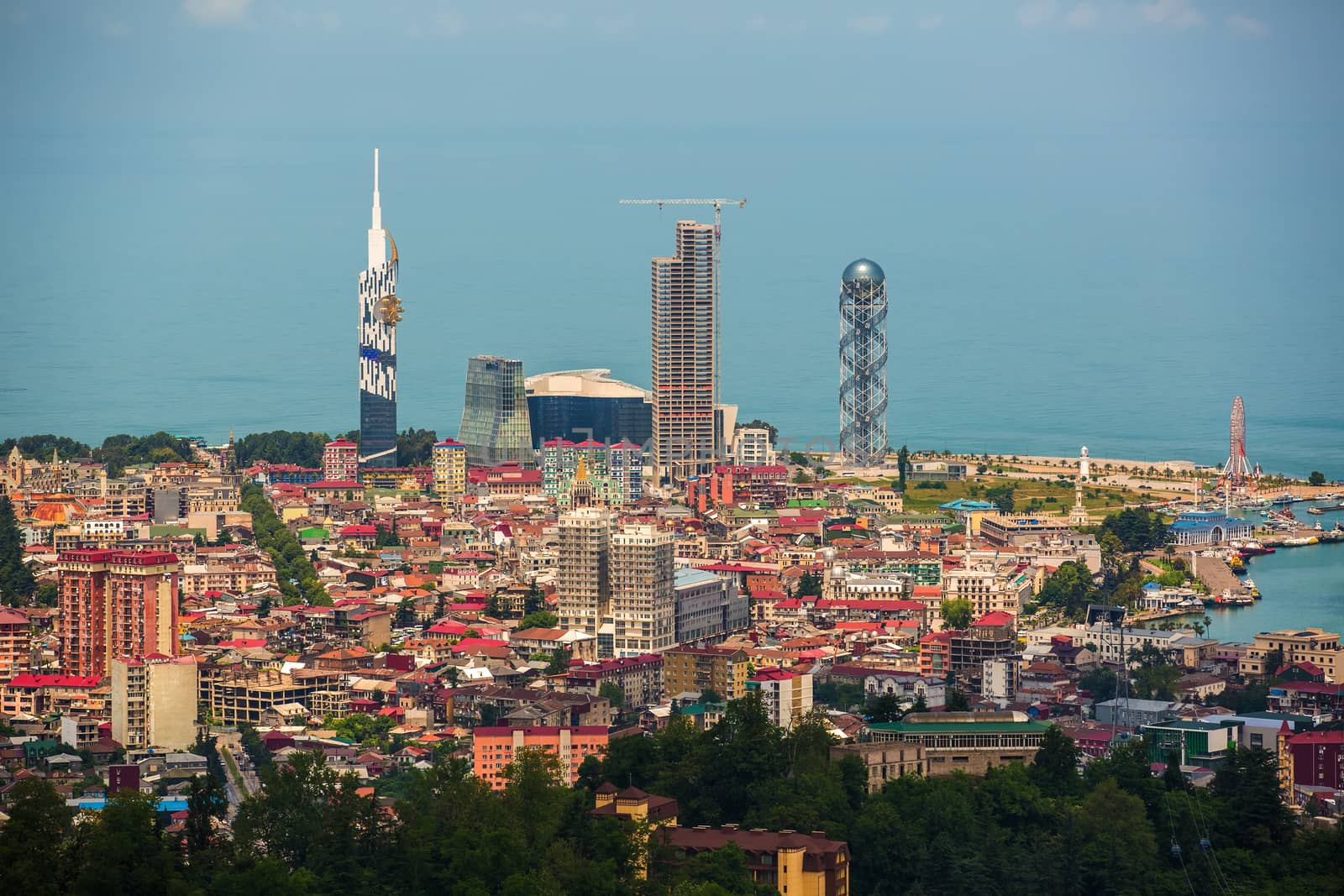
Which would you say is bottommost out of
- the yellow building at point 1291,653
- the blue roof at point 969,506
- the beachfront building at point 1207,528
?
the yellow building at point 1291,653

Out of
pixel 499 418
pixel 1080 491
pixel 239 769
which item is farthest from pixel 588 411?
pixel 239 769

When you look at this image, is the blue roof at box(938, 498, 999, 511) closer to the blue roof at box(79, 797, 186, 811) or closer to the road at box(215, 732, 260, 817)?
the road at box(215, 732, 260, 817)

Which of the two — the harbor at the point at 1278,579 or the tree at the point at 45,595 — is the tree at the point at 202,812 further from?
the harbor at the point at 1278,579

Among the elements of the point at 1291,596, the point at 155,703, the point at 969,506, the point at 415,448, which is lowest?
the point at 155,703

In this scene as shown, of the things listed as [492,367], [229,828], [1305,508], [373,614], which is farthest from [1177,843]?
[492,367]

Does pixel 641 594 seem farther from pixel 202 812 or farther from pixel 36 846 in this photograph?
pixel 36 846

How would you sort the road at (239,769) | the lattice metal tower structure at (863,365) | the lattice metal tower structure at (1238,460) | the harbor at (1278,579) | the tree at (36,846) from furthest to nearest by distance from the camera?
the lattice metal tower structure at (863,365) → the lattice metal tower structure at (1238,460) → the harbor at (1278,579) → the road at (239,769) → the tree at (36,846)

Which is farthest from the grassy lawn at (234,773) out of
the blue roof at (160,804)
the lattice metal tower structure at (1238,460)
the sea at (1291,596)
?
the lattice metal tower structure at (1238,460)
